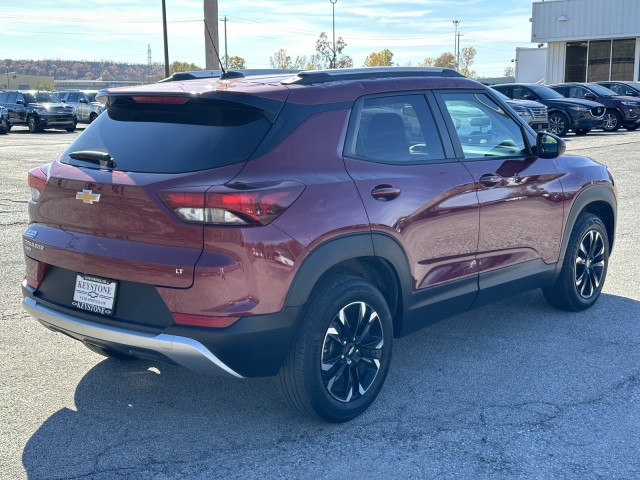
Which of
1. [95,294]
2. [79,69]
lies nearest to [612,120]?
[95,294]

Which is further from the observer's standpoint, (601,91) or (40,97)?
(40,97)

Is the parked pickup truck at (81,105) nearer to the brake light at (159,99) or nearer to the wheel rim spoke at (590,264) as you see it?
the wheel rim spoke at (590,264)

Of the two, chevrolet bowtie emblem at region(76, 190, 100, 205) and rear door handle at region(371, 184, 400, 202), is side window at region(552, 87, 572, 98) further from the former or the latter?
chevrolet bowtie emblem at region(76, 190, 100, 205)

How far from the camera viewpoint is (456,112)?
5.02 meters

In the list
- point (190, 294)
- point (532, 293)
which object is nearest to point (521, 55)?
point (532, 293)

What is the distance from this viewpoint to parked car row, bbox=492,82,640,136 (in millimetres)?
24828

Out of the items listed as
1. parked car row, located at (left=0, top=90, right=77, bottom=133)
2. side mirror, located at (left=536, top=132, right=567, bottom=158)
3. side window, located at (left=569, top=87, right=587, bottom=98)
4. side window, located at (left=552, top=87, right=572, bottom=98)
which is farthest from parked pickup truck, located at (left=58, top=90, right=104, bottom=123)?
side mirror, located at (left=536, top=132, right=567, bottom=158)

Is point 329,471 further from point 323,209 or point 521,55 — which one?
point 521,55

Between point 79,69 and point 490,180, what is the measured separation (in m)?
170

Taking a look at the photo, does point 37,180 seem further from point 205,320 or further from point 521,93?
point 521,93

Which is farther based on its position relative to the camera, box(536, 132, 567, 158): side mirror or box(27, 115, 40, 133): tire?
box(27, 115, 40, 133): tire

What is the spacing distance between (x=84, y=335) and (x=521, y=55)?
2211 inches

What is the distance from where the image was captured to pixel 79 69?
16400 centimetres

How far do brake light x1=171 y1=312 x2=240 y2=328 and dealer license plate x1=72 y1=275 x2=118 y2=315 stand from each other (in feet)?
1.34
